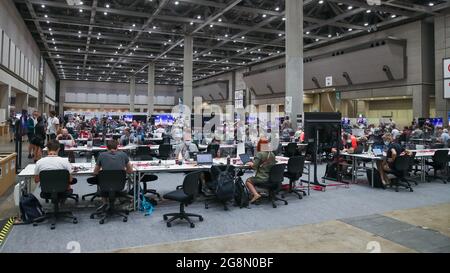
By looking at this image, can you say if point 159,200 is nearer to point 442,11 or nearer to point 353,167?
point 353,167

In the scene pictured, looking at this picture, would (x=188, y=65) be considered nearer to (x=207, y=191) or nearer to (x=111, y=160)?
(x=207, y=191)

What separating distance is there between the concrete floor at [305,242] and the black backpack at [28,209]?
1.87 m

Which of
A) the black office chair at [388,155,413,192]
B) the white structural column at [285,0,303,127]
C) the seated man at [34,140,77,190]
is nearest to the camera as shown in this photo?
the seated man at [34,140,77,190]

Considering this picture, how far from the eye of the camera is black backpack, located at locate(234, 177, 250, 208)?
241 inches

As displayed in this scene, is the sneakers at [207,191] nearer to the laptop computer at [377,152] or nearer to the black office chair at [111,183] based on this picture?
the black office chair at [111,183]

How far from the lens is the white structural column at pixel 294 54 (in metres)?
13.1

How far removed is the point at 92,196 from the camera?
6535mm

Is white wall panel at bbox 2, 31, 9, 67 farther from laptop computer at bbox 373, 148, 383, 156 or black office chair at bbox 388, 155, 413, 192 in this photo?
black office chair at bbox 388, 155, 413, 192

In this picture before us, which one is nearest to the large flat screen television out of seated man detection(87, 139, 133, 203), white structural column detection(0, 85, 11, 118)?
seated man detection(87, 139, 133, 203)

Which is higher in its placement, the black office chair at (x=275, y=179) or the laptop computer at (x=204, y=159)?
the laptop computer at (x=204, y=159)

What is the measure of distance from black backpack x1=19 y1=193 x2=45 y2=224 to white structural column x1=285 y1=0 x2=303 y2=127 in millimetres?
9975

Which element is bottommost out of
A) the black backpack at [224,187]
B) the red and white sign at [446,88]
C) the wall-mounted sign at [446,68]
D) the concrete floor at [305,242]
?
the concrete floor at [305,242]

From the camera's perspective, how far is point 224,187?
577 cm

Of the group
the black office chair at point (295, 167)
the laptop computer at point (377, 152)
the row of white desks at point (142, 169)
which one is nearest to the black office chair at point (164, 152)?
the row of white desks at point (142, 169)
